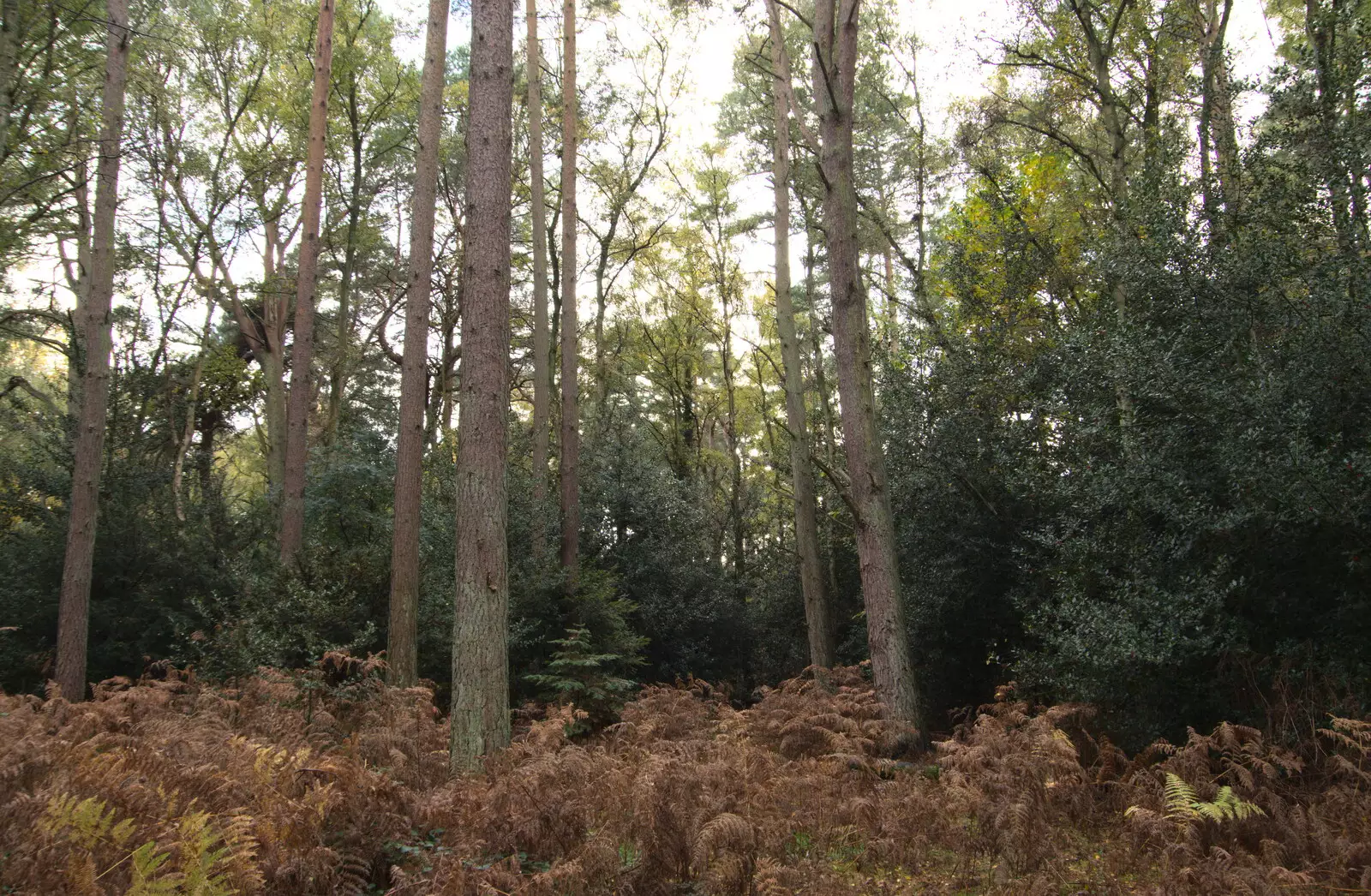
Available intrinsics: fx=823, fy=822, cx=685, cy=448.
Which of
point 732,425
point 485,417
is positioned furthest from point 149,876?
point 732,425

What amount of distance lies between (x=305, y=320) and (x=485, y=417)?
21.7 feet

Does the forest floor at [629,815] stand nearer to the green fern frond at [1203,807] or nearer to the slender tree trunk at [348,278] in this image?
the green fern frond at [1203,807]

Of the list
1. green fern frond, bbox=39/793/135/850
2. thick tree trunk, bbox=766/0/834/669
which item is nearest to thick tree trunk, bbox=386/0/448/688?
thick tree trunk, bbox=766/0/834/669

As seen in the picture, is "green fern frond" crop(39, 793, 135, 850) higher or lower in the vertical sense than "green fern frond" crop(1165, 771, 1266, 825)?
higher

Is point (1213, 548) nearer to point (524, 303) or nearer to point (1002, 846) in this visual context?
point (1002, 846)

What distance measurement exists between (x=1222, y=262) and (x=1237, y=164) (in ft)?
5.62

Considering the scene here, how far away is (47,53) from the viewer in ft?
38.3

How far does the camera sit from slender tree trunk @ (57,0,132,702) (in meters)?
9.27

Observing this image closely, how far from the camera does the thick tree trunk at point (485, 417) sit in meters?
6.74

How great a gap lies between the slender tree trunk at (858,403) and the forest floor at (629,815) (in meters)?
1.79

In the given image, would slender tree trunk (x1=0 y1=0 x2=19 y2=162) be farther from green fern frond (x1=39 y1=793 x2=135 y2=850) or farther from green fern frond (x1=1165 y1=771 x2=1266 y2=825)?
green fern frond (x1=1165 y1=771 x2=1266 y2=825)

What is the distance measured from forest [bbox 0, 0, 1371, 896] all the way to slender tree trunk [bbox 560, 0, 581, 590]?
0.11m

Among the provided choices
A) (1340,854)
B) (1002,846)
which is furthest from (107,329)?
(1340,854)

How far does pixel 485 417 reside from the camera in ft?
23.1
